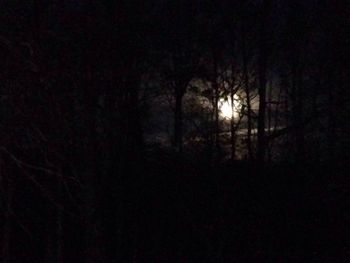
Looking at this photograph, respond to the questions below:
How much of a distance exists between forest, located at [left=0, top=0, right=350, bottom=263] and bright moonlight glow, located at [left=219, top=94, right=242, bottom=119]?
0.11m

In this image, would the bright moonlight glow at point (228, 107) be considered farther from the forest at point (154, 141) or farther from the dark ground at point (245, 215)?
the dark ground at point (245, 215)

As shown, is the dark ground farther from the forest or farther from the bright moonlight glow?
the bright moonlight glow

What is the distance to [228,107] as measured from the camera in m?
32.7

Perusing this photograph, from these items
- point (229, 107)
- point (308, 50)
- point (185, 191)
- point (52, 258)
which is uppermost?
point (308, 50)

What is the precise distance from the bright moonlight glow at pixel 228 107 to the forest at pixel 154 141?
112 millimetres

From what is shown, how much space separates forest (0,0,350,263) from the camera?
7391mm

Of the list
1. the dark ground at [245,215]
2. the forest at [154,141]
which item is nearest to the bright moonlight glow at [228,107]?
the forest at [154,141]

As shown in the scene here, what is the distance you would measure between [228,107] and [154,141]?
12.4 metres

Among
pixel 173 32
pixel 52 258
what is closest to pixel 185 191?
pixel 52 258

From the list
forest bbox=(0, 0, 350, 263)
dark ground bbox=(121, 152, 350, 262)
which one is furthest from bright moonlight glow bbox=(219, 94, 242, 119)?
dark ground bbox=(121, 152, 350, 262)

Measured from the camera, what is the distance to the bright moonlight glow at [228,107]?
31656 millimetres

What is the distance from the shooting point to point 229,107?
107 ft

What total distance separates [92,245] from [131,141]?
221 centimetres

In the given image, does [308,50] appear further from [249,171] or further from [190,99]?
[249,171]
